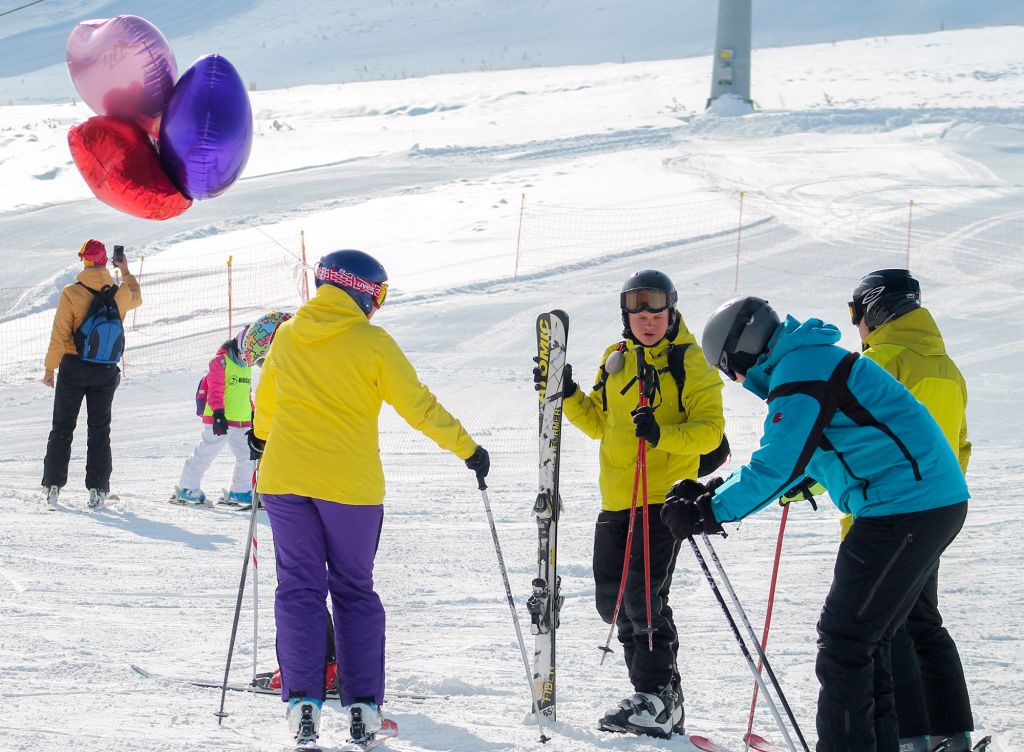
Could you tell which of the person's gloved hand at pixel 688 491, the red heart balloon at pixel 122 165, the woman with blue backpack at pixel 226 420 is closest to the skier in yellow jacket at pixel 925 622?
the person's gloved hand at pixel 688 491

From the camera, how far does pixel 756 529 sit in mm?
7359

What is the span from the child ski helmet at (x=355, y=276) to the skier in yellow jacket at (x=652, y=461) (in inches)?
32.6

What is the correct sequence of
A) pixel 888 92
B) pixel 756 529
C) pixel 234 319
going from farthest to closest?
pixel 888 92 → pixel 234 319 → pixel 756 529

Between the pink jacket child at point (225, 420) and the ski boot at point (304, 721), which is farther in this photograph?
the pink jacket child at point (225, 420)

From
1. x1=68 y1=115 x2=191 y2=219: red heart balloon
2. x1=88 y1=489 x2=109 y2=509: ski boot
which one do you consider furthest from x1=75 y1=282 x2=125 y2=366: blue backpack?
x1=68 y1=115 x2=191 y2=219: red heart balloon

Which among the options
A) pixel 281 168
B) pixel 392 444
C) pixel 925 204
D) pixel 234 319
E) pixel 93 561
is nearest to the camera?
pixel 93 561

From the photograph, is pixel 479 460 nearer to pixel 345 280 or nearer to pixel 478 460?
pixel 478 460

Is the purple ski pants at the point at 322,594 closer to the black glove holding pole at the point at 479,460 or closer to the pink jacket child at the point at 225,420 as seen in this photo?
the black glove holding pole at the point at 479,460

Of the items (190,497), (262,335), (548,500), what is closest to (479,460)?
(548,500)

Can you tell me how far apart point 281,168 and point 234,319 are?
1189 cm

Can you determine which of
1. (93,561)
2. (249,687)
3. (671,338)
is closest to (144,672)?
(249,687)

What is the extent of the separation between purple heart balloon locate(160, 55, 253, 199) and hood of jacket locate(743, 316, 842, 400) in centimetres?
270

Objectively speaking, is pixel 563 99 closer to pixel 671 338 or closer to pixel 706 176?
pixel 706 176

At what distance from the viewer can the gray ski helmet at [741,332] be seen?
144 inches
